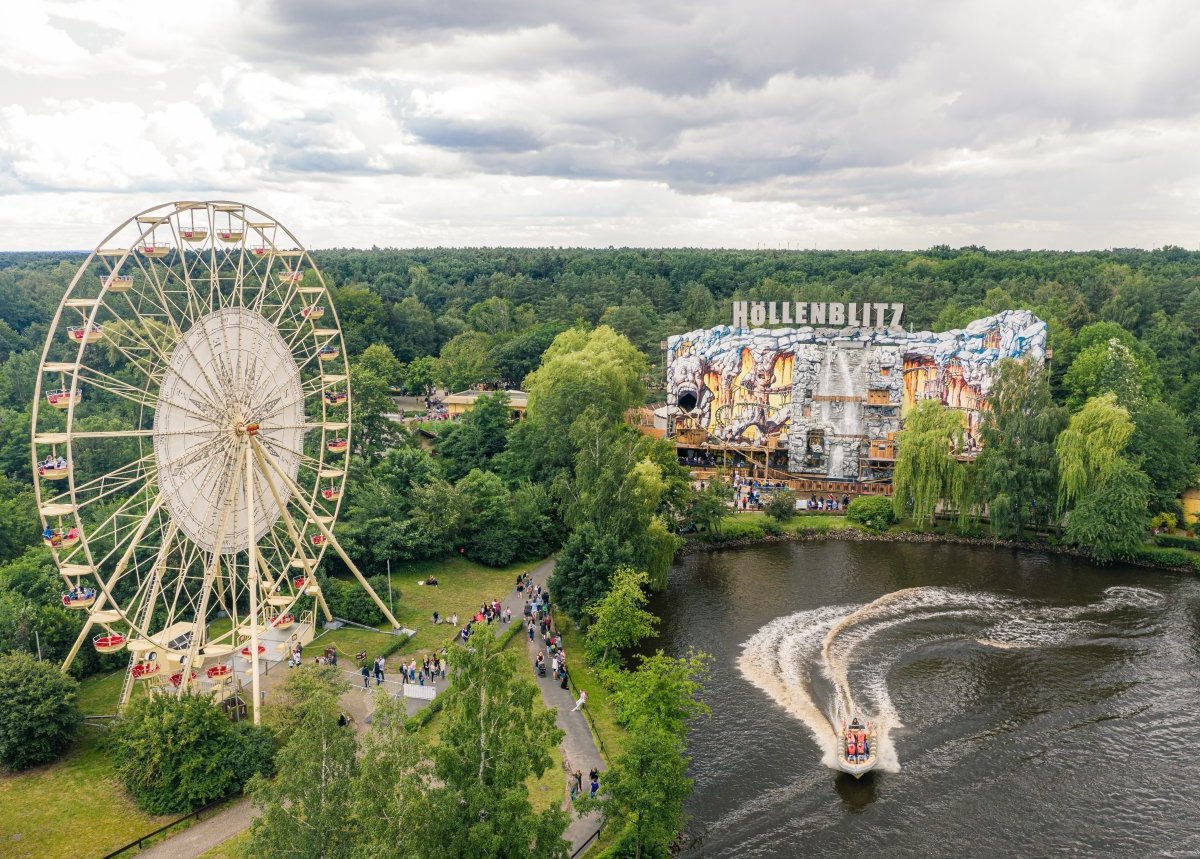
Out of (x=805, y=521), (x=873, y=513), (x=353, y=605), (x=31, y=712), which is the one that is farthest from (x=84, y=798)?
(x=873, y=513)

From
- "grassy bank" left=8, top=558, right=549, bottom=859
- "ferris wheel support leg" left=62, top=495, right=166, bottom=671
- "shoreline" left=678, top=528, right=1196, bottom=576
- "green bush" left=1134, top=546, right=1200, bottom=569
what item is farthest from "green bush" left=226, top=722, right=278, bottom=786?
"green bush" left=1134, top=546, right=1200, bottom=569

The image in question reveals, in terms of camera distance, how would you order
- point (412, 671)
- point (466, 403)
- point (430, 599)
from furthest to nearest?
point (466, 403) → point (430, 599) → point (412, 671)

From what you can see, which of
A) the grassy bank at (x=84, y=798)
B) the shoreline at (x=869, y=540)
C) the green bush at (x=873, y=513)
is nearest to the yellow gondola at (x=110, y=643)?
the grassy bank at (x=84, y=798)

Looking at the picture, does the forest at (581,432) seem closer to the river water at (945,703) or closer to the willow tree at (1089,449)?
the willow tree at (1089,449)

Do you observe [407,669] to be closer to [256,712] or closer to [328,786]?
[256,712]

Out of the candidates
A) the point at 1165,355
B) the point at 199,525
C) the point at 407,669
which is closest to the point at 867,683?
the point at 407,669

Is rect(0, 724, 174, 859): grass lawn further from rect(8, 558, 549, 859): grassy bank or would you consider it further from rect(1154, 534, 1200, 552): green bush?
rect(1154, 534, 1200, 552): green bush

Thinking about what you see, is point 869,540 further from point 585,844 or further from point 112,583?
point 112,583
